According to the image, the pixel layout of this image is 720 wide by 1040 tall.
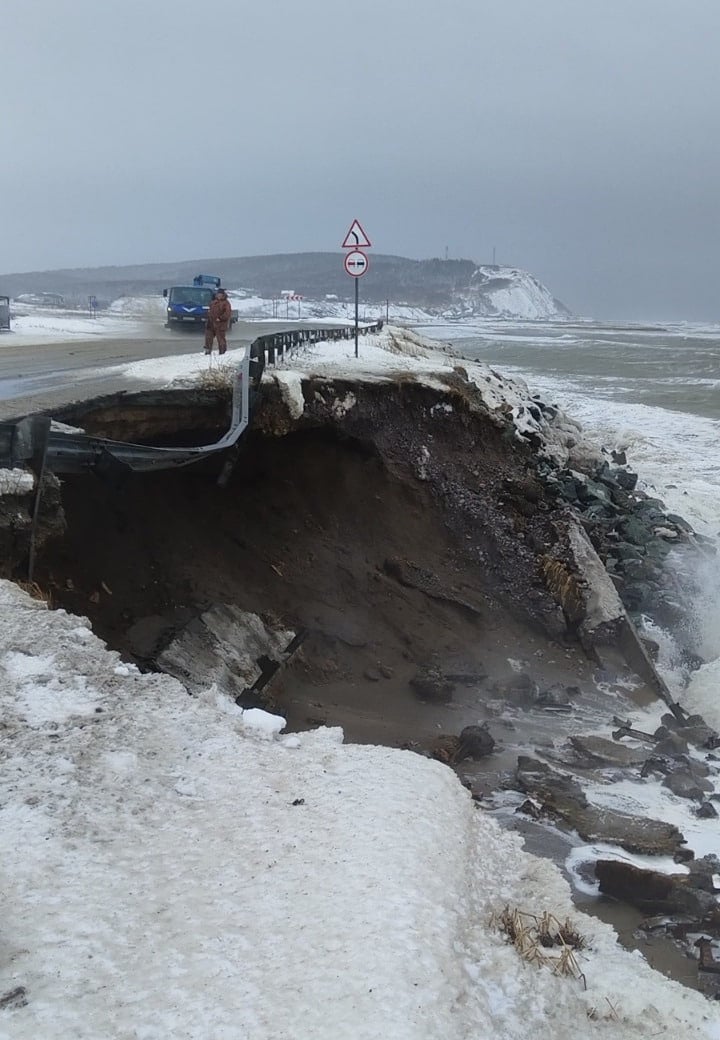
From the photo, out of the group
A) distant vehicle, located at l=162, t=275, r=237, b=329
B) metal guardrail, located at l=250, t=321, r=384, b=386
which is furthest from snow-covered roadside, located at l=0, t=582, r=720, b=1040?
distant vehicle, located at l=162, t=275, r=237, b=329

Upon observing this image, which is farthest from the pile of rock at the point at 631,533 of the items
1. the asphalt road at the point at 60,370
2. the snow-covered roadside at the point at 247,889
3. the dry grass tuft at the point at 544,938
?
the dry grass tuft at the point at 544,938

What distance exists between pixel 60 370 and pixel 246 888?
1102 cm

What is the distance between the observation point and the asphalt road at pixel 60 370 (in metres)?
9.77

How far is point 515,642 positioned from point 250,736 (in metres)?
5.46

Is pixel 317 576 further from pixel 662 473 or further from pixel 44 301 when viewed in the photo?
pixel 44 301

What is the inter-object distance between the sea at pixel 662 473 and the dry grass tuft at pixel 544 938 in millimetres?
458

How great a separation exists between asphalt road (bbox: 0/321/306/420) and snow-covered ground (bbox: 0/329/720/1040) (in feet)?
15.2

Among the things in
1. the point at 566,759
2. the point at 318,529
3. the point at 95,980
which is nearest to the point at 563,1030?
the point at 95,980

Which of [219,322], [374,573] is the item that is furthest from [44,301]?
[374,573]

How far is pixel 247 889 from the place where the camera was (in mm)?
3994

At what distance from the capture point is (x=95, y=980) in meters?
3.29

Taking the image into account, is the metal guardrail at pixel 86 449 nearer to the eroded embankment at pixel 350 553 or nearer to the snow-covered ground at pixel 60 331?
the eroded embankment at pixel 350 553

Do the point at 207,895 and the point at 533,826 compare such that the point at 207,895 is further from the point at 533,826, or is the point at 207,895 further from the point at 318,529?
the point at 318,529

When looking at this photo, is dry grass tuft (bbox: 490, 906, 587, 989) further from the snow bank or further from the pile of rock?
the pile of rock
